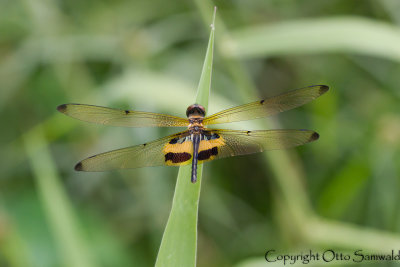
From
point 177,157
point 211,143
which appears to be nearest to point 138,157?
point 177,157

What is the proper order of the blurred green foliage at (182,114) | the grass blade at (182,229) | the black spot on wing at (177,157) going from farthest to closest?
the blurred green foliage at (182,114), the black spot on wing at (177,157), the grass blade at (182,229)

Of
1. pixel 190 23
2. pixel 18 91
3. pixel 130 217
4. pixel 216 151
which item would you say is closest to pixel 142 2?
pixel 190 23

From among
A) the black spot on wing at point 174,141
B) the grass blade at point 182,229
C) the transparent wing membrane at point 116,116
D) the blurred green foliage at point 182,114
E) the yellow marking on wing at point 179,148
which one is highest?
the blurred green foliage at point 182,114

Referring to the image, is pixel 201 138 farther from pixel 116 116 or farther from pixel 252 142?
pixel 116 116

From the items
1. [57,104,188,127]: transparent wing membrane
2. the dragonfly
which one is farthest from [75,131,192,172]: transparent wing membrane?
[57,104,188,127]: transparent wing membrane

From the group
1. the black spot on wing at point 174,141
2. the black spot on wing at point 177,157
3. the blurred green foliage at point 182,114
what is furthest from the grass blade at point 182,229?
the blurred green foliage at point 182,114

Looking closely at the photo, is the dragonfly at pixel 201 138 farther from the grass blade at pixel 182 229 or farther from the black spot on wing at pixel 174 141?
the grass blade at pixel 182 229
